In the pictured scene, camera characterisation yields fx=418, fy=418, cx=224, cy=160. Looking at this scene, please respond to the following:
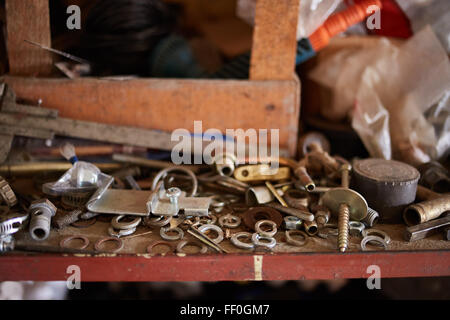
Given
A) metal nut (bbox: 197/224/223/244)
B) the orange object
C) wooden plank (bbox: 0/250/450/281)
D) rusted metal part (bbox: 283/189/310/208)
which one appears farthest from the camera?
the orange object

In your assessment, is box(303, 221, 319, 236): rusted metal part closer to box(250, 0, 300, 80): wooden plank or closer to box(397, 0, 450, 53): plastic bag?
box(250, 0, 300, 80): wooden plank

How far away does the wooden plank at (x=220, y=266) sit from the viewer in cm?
107

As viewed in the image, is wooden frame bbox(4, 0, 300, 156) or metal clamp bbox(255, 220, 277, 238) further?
wooden frame bbox(4, 0, 300, 156)

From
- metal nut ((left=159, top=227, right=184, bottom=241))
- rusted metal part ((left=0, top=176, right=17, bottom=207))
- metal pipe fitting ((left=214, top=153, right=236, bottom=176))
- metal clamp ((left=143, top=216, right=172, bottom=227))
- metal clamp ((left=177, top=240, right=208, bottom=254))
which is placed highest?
metal pipe fitting ((left=214, top=153, right=236, bottom=176))

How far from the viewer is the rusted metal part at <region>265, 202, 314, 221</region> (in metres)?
1.22

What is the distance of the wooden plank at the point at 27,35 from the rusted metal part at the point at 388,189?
3.83 feet

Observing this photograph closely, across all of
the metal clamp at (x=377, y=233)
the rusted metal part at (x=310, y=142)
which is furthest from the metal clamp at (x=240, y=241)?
the rusted metal part at (x=310, y=142)

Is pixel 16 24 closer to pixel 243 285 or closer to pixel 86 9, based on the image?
pixel 86 9

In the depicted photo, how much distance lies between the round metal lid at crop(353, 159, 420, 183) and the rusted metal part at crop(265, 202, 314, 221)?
21 cm

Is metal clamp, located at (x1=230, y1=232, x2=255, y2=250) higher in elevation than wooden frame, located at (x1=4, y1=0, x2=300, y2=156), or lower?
lower

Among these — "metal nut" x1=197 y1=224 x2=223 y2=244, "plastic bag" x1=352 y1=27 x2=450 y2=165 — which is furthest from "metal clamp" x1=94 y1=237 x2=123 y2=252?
"plastic bag" x1=352 y1=27 x2=450 y2=165

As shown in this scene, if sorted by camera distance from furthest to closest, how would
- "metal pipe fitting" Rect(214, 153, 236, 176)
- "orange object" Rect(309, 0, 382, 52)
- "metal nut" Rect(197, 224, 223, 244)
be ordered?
"orange object" Rect(309, 0, 382, 52)
"metal pipe fitting" Rect(214, 153, 236, 176)
"metal nut" Rect(197, 224, 223, 244)

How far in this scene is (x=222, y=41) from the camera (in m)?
2.50
